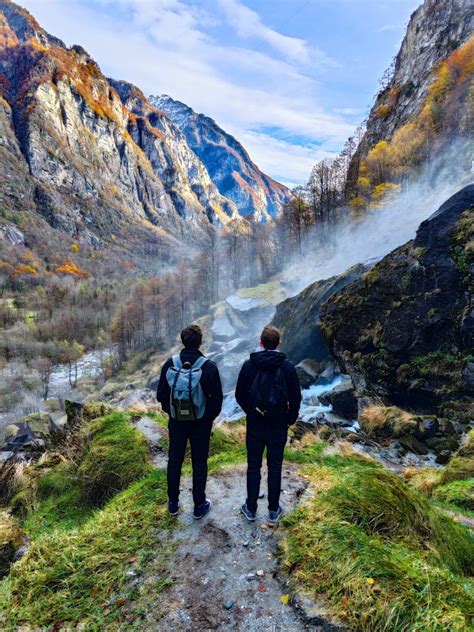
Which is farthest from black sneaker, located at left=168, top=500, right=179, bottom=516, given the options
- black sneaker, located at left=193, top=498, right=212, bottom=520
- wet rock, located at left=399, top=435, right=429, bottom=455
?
wet rock, located at left=399, top=435, right=429, bottom=455

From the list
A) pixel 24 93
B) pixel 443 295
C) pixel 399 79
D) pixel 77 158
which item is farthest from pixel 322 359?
pixel 24 93

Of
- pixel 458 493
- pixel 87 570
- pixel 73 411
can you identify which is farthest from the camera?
pixel 73 411

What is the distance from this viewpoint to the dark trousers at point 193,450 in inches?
167

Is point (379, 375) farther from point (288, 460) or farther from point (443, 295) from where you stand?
point (288, 460)

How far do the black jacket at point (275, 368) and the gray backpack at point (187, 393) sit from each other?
0.52m

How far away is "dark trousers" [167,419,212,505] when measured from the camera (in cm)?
423

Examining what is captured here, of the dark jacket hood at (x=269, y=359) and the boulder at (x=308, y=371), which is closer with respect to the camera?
the dark jacket hood at (x=269, y=359)

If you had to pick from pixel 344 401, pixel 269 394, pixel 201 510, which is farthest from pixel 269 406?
pixel 344 401

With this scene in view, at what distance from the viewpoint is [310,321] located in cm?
2269

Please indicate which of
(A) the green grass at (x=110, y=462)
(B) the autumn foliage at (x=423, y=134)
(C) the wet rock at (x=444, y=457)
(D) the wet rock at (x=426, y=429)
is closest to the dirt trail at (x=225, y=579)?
(A) the green grass at (x=110, y=462)

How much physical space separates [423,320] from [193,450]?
32.8 feet

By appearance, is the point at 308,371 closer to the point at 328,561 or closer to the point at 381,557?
the point at 328,561

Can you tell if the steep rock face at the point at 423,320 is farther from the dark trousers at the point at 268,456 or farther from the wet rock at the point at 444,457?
the dark trousers at the point at 268,456

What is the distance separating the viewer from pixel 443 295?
11297 mm
